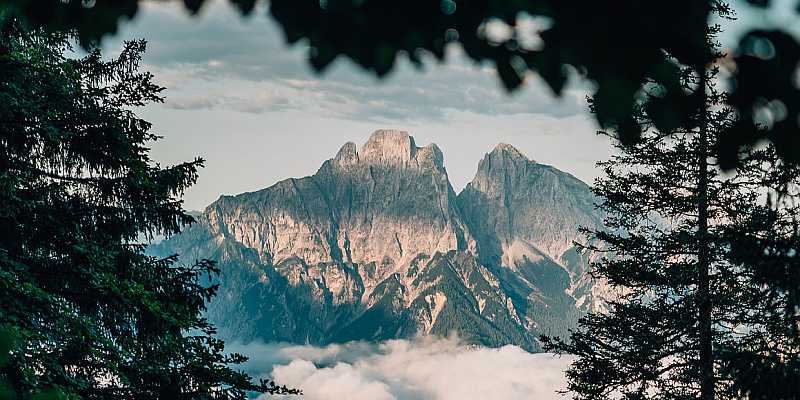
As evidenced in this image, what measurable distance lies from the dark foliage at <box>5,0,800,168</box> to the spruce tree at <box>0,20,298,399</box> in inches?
296

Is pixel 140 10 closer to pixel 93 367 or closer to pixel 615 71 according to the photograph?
pixel 615 71

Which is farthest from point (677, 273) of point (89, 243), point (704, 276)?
point (89, 243)

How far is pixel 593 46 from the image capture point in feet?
7.32

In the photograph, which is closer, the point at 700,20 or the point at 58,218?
the point at 700,20

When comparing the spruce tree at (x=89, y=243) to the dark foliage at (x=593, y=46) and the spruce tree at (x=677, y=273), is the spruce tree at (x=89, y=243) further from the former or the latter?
the dark foliage at (x=593, y=46)

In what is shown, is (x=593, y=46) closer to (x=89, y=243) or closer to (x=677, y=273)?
(x=89, y=243)

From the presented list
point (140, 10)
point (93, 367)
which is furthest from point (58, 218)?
point (140, 10)

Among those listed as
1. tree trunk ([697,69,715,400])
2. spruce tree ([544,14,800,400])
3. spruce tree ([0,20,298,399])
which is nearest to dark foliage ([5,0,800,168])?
spruce tree ([0,20,298,399])

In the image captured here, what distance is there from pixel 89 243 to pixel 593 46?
33.6 feet

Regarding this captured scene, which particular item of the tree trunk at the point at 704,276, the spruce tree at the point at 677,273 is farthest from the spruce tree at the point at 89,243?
the tree trunk at the point at 704,276

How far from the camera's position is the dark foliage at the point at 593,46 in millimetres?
2215

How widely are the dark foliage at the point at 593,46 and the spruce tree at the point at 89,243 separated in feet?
24.7

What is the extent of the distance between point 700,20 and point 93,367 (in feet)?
32.7

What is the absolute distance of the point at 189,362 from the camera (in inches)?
491
